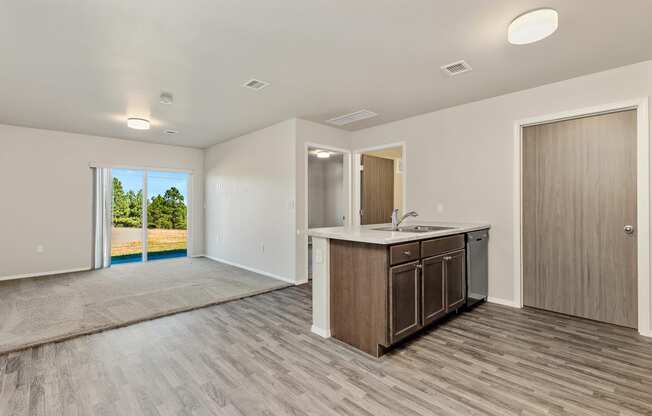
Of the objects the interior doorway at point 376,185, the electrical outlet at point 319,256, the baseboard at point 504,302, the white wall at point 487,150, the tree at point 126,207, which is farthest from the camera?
the tree at point 126,207

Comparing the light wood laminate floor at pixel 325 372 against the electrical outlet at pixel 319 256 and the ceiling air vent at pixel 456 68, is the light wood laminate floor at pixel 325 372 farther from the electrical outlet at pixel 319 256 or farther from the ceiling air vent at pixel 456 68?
the ceiling air vent at pixel 456 68

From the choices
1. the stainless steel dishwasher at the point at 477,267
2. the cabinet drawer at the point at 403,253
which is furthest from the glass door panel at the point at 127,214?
the stainless steel dishwasher at the point at 477,267

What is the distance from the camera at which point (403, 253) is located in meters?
2.42

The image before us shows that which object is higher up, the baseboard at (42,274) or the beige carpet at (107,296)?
the baseboard at (42,274)

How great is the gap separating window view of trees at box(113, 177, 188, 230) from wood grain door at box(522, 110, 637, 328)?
661 centimetres

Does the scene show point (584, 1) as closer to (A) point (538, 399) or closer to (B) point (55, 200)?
(A) point (538, 399)

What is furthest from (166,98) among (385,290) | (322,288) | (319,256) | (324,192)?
(324,192)

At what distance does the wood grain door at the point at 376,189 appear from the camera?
5391 millimetres

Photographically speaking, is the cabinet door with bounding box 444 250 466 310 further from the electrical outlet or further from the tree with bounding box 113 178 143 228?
the tree with bounding box 113 178 143 228

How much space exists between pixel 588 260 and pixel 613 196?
674 millimetres

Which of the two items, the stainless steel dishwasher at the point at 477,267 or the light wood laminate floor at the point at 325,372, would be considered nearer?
the light wood laminate floor at the point at 325,372

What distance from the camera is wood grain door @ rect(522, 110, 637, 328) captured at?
290cm

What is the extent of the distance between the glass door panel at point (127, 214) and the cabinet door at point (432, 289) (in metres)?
5.98

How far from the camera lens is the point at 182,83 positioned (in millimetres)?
3271
